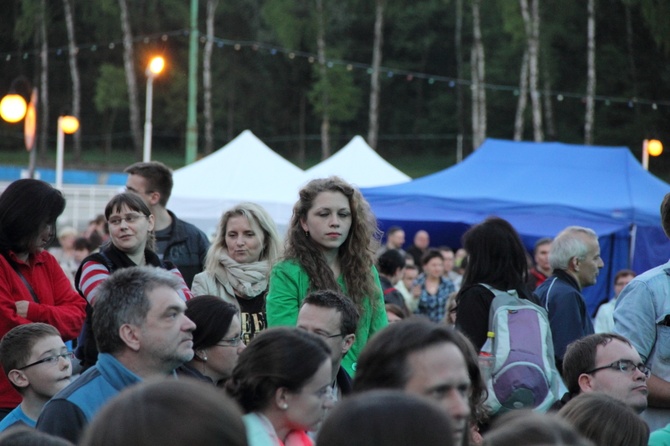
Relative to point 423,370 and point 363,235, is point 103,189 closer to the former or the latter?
point 363,235

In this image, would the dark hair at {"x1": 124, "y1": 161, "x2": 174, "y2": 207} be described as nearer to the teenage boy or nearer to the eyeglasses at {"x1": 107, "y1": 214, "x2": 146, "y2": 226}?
the eyeglasses at {"x1": 107, "y1": 214, "x2": 146, "y2": 226}

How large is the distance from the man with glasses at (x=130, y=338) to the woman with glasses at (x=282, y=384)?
1.84 feet

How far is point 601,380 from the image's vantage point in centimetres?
444

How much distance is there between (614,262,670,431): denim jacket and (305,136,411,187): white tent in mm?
14480

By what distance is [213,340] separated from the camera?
4.41 metres

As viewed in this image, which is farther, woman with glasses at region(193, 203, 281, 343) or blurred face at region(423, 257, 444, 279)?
blurred face at region(423, 257, 444, 279)

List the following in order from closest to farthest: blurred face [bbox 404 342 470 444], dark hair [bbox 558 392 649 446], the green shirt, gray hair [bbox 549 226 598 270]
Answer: blurred face [bbox 404 342 470 444] → dark hair [bbox 558 392 649 446] → the green shirt → gray hair [bbox 549 226 598 270]

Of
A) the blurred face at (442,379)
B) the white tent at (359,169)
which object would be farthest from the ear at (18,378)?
the white tent at (359,169)

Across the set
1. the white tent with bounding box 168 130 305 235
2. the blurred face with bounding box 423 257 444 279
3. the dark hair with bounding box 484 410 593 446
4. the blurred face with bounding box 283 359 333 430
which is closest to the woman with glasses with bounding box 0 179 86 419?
the blurred face with bounding box 283 359 333 430

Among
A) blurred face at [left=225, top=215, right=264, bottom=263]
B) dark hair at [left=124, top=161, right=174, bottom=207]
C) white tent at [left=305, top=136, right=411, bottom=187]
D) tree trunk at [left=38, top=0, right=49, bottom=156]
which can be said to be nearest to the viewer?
blurred face at [left=225, top=215, right=264, bottom=263]

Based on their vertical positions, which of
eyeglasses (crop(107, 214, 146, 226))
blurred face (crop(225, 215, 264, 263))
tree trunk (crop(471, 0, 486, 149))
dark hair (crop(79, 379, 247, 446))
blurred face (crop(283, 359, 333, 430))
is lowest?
blurred face (crop(283, 359, 333, 430))

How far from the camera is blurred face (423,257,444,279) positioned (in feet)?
36.9

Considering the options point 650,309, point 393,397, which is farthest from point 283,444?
point 650,309

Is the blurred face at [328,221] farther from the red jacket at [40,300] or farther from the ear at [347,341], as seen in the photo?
the red jacket at [40,300]
